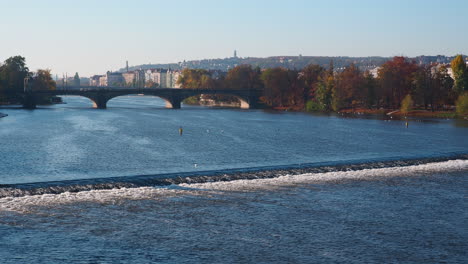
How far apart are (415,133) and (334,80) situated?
63.0m

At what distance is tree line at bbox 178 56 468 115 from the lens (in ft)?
417

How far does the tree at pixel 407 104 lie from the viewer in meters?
125

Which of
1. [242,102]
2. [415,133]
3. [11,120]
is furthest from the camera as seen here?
[242,102]

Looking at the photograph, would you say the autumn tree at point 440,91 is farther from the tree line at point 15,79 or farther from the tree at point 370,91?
the tree line at point 15,79

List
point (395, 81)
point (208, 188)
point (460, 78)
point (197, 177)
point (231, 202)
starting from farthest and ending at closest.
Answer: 1. point (395, 81)
2. point (460, 78)
3. point (197, 177)
4. point (208, 188)
5. point (231, 202)

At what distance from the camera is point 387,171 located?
51062 mm

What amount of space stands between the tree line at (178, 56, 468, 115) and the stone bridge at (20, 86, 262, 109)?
17.3ft

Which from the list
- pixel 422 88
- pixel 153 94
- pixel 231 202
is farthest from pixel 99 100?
pixel 231 202

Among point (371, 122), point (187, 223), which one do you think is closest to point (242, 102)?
point (371, 122)

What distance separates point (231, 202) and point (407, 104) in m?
94.9

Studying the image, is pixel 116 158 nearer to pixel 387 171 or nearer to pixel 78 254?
pixel 387 171

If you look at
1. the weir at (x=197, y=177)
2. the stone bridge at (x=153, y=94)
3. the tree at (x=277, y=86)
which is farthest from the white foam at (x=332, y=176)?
the tree at (x=277, y=86)

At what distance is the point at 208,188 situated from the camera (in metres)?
42.3

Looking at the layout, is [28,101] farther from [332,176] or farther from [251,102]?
[332,176]
